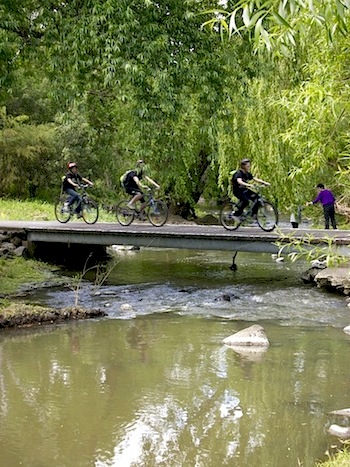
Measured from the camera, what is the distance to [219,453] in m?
5.23

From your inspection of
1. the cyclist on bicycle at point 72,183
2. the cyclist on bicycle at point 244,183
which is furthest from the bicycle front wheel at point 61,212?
the cyclist on bicycle at point 244,183

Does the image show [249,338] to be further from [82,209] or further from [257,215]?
[82,209]

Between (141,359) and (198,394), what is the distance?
159 centimetres

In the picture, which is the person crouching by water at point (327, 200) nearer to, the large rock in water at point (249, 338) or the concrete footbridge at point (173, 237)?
the concrete footbridge at point (173, 237)

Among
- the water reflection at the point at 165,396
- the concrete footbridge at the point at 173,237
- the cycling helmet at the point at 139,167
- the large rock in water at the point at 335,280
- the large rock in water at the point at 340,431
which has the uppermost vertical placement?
the cycling helmet at the point at 139,167

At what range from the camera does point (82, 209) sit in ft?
55.0

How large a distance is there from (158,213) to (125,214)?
90 centimetres

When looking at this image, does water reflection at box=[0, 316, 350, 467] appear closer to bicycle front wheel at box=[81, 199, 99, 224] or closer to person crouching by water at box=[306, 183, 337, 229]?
bicycle front wheel at box=[81, 199, 99, 224]

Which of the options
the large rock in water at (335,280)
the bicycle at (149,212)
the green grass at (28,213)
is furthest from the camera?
→ the green grass at (28,213)

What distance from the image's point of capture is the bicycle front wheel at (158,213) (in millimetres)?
15398

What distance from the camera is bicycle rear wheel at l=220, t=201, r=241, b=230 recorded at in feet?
47.4

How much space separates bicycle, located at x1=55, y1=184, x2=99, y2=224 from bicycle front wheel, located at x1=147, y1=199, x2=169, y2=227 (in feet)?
6.15

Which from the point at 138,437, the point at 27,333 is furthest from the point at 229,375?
the point at 27,333

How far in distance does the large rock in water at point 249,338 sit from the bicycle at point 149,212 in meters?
6.65
